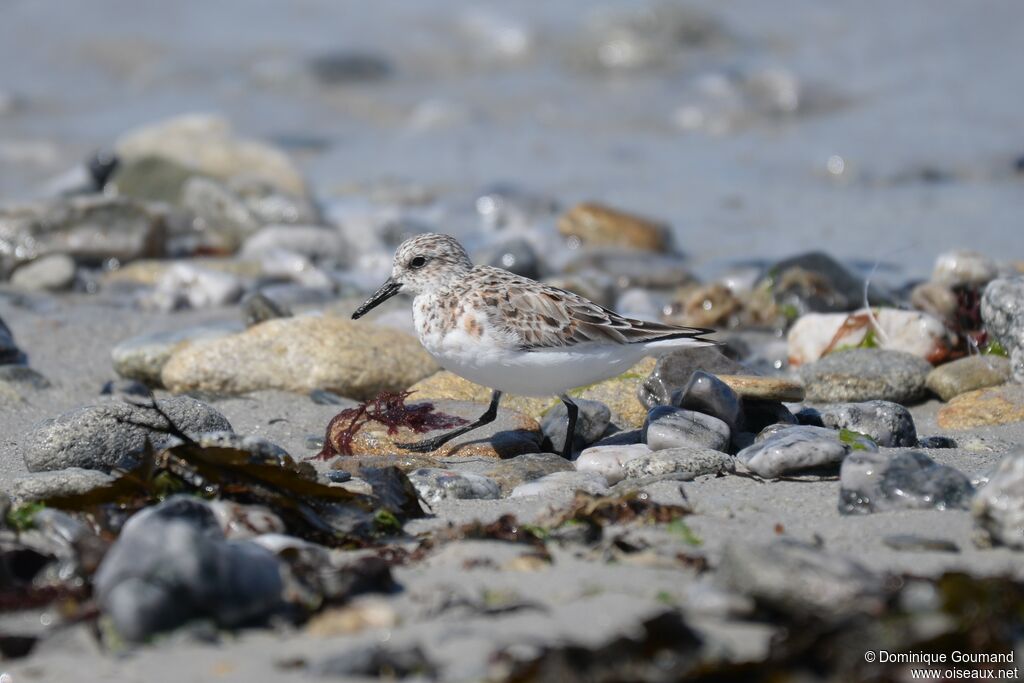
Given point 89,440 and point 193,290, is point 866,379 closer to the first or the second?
point 89,440

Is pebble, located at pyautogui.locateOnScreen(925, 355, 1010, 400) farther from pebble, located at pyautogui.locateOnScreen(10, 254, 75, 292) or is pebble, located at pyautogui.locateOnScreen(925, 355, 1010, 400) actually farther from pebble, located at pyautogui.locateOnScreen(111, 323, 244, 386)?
pebble, located at pyautogui.locateOnScreen(10, 254, 75, 292)

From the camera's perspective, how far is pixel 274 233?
33.4 feet

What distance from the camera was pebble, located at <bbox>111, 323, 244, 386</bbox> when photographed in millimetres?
7012

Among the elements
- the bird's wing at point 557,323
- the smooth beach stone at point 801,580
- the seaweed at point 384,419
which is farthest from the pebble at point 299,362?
the smooth beach stone at point 801,580

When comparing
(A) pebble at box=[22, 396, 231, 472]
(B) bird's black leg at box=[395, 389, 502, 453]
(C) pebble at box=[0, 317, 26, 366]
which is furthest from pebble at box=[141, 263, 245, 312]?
(A) pebble at box=[22, 396, 231, 472]

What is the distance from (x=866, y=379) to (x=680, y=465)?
209cm

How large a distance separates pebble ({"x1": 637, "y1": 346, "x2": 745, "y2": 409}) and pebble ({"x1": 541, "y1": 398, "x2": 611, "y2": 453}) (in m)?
0.33

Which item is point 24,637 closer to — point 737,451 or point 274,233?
point 737,451

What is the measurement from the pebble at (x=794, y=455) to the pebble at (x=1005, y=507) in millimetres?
983

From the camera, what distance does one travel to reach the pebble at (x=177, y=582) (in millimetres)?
3197

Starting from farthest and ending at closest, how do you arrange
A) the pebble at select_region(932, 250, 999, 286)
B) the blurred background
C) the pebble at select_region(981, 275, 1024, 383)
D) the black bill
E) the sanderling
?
the blurred background → the pebble at select_region(932, 250, 999, 286) → the pebble at select_region(981, 275, 1024, 383) → the black bill → the sanderling

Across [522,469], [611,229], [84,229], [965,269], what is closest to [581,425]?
[522,469]

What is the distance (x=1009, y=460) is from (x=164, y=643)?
2590mm

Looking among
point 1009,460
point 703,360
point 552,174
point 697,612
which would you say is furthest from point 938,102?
point 697,612
